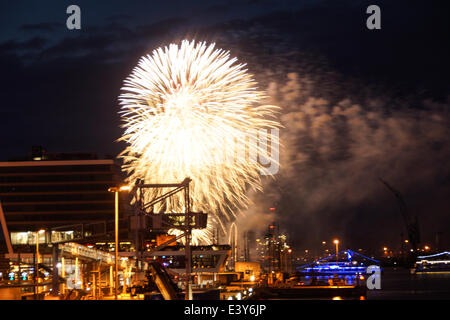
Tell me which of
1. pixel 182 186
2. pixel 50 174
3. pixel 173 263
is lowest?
pixel 173 263

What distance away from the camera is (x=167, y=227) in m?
50.3
